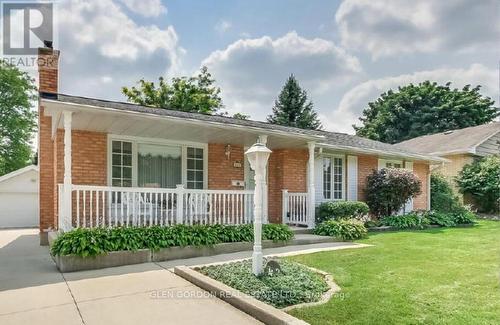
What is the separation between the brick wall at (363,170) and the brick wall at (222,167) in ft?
17.1

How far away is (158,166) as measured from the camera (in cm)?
994

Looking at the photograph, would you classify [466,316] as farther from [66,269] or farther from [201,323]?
[66,269]

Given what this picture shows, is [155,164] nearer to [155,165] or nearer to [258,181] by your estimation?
[155,165]

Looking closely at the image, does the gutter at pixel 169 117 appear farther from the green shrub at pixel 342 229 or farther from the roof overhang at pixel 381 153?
the green shrub at pixel 342 229

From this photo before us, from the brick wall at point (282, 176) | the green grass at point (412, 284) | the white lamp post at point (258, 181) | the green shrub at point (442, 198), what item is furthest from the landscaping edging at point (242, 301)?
the green shrub at point (442, 198)

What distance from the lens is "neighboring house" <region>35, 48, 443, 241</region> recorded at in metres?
7.59

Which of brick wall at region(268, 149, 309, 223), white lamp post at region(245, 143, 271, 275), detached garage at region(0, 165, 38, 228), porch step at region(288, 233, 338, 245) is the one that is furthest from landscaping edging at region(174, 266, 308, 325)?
detached garage at region(0, 165, 38, 228)

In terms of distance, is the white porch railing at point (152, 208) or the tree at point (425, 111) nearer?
the white porch railing at point (152, 208)

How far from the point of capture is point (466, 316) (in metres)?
3.78

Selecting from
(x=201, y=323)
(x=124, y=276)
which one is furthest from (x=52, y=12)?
(x=201, y=323)

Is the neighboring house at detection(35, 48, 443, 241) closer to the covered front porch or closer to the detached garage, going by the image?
the covered front porch

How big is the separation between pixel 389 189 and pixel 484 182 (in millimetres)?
8165

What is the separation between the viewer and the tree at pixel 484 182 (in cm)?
1717

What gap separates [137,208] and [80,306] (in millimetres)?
3908
